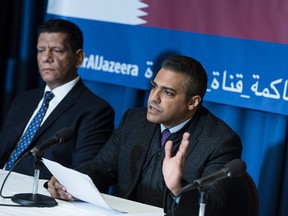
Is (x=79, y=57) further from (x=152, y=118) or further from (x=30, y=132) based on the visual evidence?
(x=152, y=118)

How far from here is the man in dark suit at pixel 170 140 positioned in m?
3.60

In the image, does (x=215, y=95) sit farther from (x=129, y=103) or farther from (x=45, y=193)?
(x=45, y=193)

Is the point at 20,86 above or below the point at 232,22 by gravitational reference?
below

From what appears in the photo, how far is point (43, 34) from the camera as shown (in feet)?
14.9

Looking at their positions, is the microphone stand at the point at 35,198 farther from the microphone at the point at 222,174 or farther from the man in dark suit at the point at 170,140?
the microphone at the point at 222,174

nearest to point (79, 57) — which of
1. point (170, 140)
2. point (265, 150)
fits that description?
point (170, 140)

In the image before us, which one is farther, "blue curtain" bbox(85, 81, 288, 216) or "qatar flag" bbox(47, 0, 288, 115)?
"blue curtain" bbox(85, 81, 288, 216)

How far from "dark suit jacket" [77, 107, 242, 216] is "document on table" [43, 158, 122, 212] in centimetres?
54

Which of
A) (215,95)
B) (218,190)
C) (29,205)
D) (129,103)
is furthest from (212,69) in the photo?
(29,205)

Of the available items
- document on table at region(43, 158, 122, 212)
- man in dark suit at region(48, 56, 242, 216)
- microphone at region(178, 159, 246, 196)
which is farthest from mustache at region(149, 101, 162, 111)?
microphone at region(178, 159, 246, 196)

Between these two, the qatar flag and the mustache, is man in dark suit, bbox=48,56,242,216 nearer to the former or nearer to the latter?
the mustache

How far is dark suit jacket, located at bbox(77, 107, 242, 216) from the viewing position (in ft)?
11.8

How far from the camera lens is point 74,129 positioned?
431cm

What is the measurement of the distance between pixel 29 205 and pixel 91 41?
2.34 m
